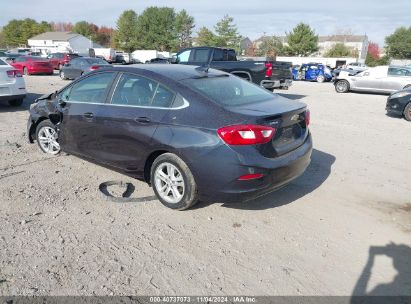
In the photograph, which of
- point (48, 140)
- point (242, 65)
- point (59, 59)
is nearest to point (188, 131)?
point (48, 140)

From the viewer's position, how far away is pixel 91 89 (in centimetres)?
499

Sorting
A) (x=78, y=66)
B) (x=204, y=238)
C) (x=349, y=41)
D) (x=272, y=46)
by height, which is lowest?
(x=204, y=238)

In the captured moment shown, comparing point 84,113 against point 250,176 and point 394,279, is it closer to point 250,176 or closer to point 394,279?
point 250,176

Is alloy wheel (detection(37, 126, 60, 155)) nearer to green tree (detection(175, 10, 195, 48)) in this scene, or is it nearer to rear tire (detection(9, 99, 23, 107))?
rear tire (detection(9, 99, 23, 107))

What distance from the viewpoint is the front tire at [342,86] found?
18688 mm

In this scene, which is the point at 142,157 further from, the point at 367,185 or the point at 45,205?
the point at 367,185

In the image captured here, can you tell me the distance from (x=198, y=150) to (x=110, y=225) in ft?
4.13

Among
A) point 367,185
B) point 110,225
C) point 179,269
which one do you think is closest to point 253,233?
point 179,269

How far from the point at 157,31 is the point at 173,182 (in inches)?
3553

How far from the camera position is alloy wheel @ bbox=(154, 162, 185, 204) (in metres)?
4.02

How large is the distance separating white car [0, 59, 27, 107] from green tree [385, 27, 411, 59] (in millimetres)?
78731

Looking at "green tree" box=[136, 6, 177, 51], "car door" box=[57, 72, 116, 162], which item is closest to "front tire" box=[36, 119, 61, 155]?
"car door" box=[57, 72, 116, 162]

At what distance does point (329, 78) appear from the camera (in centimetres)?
2741

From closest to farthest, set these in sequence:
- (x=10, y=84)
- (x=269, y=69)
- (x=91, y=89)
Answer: (x=91, y=89)
(x=10, y=84)
(x=269, y=69)
